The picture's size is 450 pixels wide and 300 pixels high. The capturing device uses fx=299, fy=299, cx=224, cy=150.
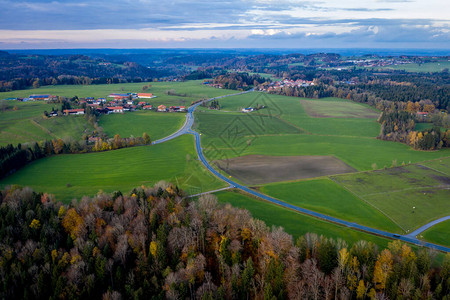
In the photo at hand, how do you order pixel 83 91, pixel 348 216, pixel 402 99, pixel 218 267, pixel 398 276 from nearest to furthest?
pixel 398 276 < pixel 218 267 < pixel 348 216 < pixel 402 99 < pixel 83 91

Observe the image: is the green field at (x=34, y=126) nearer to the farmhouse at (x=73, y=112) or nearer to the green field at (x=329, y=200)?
the farmhouse at (x=73, y=112)

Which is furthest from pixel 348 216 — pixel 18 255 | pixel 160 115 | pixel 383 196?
pixel 160 115

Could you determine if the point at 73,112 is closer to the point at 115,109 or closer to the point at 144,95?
the point at 115,109

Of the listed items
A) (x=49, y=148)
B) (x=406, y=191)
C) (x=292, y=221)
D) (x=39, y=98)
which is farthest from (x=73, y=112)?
(x=406, y=191)

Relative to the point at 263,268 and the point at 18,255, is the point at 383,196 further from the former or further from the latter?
the point at 18,255

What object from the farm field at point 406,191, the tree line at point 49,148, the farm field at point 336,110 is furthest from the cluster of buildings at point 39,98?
the farm field at point 406,191

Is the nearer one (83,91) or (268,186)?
(268,186)
